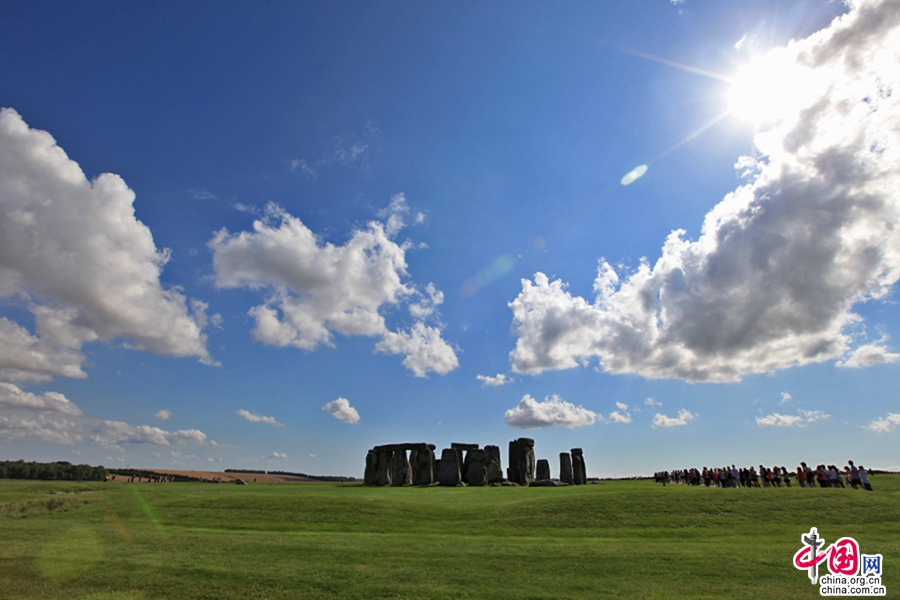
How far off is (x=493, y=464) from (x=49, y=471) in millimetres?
77314

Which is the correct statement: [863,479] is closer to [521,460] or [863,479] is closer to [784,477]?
[784,477]

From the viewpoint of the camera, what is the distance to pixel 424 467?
4266 centimetres

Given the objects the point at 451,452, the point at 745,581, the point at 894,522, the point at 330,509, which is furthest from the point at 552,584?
the point at 451,452

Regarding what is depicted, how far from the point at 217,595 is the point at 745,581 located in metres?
11.5

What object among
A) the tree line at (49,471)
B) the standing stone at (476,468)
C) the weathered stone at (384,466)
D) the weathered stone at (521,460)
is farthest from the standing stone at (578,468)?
the tree line at (49,471)

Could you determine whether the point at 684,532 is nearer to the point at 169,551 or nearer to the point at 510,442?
the point at 169,551

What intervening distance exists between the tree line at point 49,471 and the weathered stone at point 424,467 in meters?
58.8

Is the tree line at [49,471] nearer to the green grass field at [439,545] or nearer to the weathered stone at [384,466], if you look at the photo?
the weathered stone at [384,466]

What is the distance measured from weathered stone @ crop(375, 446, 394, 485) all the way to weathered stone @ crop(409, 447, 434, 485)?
8.12 feet

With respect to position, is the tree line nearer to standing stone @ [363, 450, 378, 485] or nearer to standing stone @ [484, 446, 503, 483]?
standing stone @ [363, 450, 378, 485]

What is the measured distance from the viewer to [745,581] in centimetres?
1027

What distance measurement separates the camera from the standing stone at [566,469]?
147 ft

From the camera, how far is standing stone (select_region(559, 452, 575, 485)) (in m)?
44.8

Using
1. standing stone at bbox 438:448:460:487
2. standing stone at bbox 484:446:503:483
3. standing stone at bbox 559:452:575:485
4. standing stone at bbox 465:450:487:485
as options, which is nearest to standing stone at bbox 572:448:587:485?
standing stone at bbox 559:452:575:485
